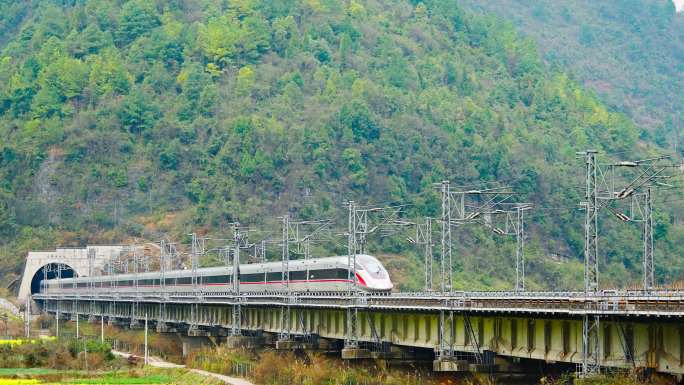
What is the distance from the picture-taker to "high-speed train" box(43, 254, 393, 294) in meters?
92.8

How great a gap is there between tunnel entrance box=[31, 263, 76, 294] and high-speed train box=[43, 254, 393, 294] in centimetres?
1935

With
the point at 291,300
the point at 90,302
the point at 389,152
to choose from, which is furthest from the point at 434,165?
the point at 291,300

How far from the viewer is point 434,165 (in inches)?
7219

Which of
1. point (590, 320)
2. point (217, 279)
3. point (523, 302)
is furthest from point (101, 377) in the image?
point (590, 320)

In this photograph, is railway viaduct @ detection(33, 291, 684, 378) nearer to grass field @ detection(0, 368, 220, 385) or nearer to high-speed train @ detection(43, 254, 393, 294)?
high-speed train @ detection(43, 254, 393, 294)

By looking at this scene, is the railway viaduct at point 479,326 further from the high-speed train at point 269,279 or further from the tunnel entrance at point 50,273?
the tunnel entrance at point 50,273

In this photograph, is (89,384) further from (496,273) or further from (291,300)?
(496,273)

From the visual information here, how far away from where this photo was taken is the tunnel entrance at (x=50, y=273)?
179200mm

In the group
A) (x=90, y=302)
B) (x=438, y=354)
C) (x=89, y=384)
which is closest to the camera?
(x=438, y=354)

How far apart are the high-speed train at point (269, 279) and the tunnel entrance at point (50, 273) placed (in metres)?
19.3

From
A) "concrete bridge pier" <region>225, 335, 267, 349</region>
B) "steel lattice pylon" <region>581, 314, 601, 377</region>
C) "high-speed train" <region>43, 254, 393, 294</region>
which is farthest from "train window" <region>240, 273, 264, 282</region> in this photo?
"steel lattice pylon" <region>581, 314, 601, 377</region>

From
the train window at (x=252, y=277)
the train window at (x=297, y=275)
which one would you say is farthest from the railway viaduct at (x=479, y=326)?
the train window at (x=252, y=277)

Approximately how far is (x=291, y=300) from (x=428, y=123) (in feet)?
361

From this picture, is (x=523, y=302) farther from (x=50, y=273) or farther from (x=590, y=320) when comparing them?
(x=50, y=273)
